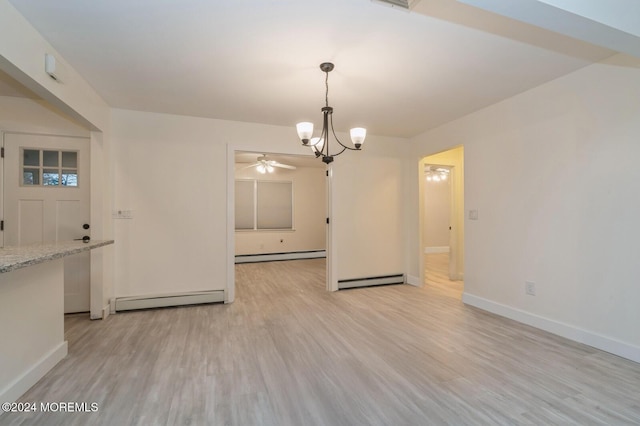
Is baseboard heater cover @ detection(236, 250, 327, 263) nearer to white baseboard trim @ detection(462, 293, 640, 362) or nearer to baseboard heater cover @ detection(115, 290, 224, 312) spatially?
baseboard heater cover @ detection(115, 290, 224, 312)

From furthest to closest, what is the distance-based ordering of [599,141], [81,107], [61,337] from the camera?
[81,107] < [599,141] < [61,337]

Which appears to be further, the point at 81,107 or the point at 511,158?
the point at 511,158

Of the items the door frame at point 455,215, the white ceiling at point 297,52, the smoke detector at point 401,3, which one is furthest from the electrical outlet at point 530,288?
the smoke detector at point 401,3

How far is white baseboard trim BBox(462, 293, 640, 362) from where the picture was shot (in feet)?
7.55

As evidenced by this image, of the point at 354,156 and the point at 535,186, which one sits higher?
the point at 354,156

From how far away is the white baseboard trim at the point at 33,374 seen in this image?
1.73 metres

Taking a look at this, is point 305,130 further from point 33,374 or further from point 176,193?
point 33,374

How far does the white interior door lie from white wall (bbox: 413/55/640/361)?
16.0 ft

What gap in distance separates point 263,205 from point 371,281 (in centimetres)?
389

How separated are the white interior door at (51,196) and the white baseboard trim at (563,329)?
4883 mm

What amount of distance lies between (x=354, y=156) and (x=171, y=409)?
3872 millimetres

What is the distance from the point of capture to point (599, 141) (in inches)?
98.1

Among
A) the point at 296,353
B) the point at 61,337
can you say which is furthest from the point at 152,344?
the point at 296,353

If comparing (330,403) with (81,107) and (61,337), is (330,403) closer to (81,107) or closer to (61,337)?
(61,337)
